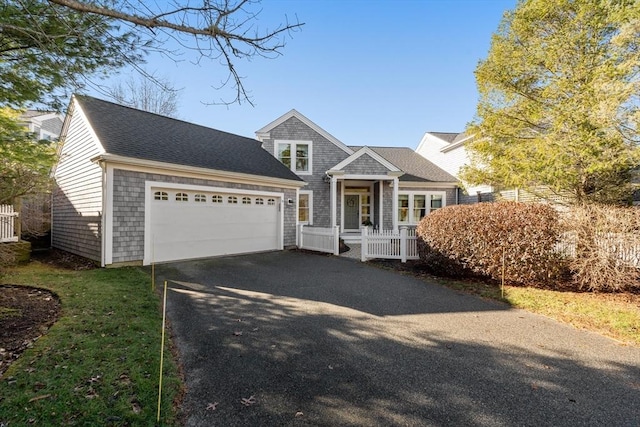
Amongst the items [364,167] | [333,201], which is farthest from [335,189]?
[364,167]

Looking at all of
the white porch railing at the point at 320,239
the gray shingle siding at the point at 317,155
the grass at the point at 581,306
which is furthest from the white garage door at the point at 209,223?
the grass at the point at 581,306

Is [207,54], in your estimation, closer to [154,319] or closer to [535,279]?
[154,319]

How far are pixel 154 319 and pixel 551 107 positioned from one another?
37.5 feet

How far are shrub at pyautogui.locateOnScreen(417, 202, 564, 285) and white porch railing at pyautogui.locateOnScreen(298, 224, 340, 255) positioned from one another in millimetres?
4682

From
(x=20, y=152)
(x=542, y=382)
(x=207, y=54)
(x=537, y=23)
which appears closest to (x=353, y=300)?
(x=542, y=382)

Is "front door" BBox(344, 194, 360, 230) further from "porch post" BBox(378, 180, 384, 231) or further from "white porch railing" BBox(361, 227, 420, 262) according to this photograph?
"white porch railing" BBox(361, 227, 420, 262)

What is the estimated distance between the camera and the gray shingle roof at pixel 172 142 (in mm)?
9586

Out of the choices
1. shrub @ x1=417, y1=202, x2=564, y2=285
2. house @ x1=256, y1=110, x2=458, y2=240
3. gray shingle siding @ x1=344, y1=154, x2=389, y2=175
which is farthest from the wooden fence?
gray shingle siding @ x1=344, y1=154, x2=389, y2=175

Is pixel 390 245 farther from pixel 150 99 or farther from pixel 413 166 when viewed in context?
pixel 150 99

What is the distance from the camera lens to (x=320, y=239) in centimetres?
1284

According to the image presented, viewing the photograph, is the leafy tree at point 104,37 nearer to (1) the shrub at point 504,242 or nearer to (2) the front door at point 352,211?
(1) the shrub at point 504,242

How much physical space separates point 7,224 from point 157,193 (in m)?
5.75

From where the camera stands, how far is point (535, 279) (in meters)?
7.28

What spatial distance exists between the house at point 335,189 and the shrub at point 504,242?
7.32 m
